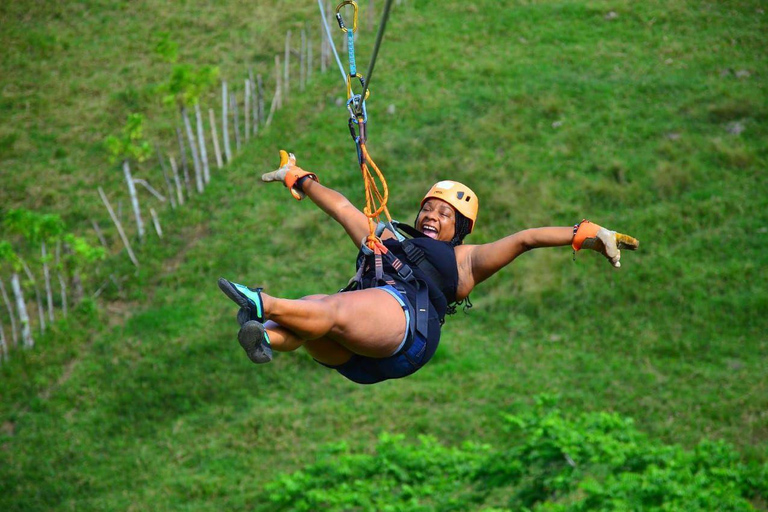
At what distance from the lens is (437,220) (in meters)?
5.52

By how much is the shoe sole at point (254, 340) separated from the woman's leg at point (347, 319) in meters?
0.12

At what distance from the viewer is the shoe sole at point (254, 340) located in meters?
4.18

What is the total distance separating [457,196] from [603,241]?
3.48 ft

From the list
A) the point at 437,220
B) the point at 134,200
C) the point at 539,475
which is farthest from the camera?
the point at 134,200

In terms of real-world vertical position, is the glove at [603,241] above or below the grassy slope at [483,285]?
above

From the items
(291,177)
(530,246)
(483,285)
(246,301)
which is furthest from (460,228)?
(483,285)

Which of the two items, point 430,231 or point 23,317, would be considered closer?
point 430,231

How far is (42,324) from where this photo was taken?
14.7m

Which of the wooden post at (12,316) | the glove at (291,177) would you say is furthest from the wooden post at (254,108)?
the glove at (291,177)

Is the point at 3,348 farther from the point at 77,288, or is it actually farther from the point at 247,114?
the point at 247,114

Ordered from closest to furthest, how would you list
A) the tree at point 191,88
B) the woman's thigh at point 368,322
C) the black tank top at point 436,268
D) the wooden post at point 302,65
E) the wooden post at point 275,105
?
the woman's thigh at point 368,322 < the black tank top at point 436,268 < the tree at point 191,88 < the wooden post at point 275,105 < the wooden post at point 302,65

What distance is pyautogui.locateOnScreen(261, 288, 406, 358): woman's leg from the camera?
171 inches

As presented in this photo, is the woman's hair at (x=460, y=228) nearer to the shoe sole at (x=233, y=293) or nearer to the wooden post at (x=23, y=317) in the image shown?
the shoe sole at (x=233, y=293)

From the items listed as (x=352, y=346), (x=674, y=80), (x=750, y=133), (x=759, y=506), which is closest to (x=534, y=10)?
(x=674, y=80)
